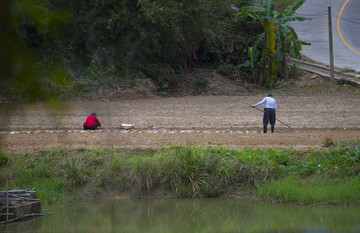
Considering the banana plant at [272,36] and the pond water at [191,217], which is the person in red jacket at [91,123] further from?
the banana plant at [272,36]

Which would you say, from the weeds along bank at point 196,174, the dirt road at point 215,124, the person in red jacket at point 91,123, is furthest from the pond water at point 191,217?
the person in red jacket at point 91,123

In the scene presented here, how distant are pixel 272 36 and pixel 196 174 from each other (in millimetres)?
13586

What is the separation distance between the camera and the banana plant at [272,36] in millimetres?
21781

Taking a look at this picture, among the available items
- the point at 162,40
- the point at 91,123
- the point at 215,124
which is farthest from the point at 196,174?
the point at 162,40

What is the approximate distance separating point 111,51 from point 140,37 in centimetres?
166

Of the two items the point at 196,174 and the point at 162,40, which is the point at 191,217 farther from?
the point at 162,40

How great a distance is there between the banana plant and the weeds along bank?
11.6 meters

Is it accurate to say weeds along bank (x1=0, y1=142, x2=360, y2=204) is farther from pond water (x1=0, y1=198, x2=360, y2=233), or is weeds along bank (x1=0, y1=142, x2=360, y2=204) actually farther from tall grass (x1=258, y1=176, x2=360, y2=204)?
pond water (x1=0, y1=198, x2=360, y2=233)

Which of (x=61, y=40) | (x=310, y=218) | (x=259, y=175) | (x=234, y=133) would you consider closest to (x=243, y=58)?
(x=234, y=133)

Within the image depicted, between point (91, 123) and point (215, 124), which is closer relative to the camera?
point (91, 123)

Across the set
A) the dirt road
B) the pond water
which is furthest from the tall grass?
the dirt road

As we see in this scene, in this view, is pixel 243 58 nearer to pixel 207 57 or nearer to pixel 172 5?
pixel 207 57

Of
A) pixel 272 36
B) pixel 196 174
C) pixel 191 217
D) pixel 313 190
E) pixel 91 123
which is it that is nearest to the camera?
pixel 191 217

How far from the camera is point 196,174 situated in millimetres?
10688
